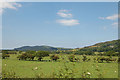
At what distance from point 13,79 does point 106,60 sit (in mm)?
37141

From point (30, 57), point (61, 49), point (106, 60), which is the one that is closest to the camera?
point (61, 49)

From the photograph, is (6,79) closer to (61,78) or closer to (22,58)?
(61,78)

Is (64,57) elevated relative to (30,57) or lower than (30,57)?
elevated

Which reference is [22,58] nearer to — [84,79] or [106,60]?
[106,60]

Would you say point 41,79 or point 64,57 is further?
point 41,79

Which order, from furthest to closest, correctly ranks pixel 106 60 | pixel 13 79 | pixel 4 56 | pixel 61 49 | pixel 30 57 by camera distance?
pixel 4 56 → pixel 30 57 → pixel 106 60 → pixel 13 79 → pixel 61 49

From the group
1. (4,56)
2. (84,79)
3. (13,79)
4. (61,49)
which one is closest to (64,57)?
(61,49)

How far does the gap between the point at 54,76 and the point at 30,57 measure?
38942mm

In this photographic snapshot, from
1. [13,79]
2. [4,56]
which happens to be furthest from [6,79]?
[4,56]

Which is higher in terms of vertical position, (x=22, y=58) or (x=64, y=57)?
(x=64, y=57)

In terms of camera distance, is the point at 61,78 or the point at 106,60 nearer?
the point at 61,78

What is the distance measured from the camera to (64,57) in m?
3.66

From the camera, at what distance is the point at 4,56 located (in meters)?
45.4

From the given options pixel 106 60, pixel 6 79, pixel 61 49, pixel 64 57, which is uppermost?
pixel 61 49
